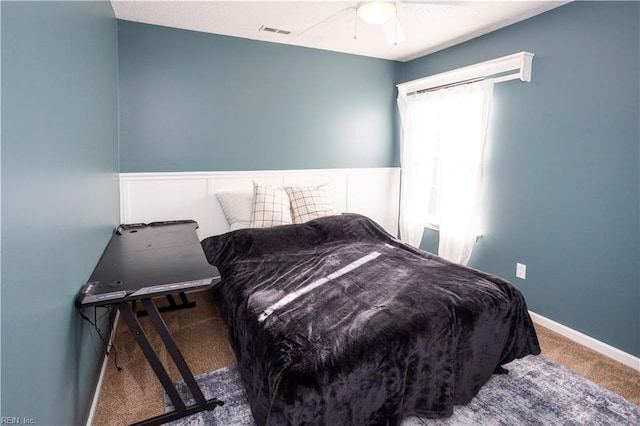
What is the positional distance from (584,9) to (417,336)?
95.7 inches

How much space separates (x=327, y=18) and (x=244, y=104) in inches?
42.2

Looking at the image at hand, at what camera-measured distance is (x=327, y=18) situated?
9.23 feet

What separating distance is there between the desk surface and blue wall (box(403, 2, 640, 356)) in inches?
95.8

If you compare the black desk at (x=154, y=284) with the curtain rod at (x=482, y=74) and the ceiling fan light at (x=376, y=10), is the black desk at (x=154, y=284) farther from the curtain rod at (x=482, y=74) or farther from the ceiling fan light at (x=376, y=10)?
the curtain rod at (x=482, y=74)

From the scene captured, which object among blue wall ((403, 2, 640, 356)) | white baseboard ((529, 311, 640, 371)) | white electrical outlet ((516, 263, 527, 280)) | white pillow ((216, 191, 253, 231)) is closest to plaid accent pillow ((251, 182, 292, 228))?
white pillow ((216, 191, 253, 231))

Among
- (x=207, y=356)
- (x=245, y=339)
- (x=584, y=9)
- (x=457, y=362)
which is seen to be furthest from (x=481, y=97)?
(x=207, y=356)

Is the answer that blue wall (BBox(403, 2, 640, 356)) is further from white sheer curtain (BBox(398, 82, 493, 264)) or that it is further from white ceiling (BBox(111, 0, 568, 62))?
white ceiling (BBox(111, 0, 568, 62))

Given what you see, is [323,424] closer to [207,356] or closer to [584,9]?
[207,356]

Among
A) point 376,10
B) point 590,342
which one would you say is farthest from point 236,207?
point 590,342

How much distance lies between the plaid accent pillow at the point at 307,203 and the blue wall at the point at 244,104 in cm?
35

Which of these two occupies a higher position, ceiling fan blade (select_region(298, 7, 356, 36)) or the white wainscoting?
ceiling fan blade (select_region(298, 7, 356, 36))

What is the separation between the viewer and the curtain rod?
109 inches

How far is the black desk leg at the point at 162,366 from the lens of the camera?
1.67 metres

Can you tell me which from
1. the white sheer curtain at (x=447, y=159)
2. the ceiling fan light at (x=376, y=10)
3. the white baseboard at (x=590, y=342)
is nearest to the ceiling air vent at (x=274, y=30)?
the ceiling fan light at (x=376, y=10)
